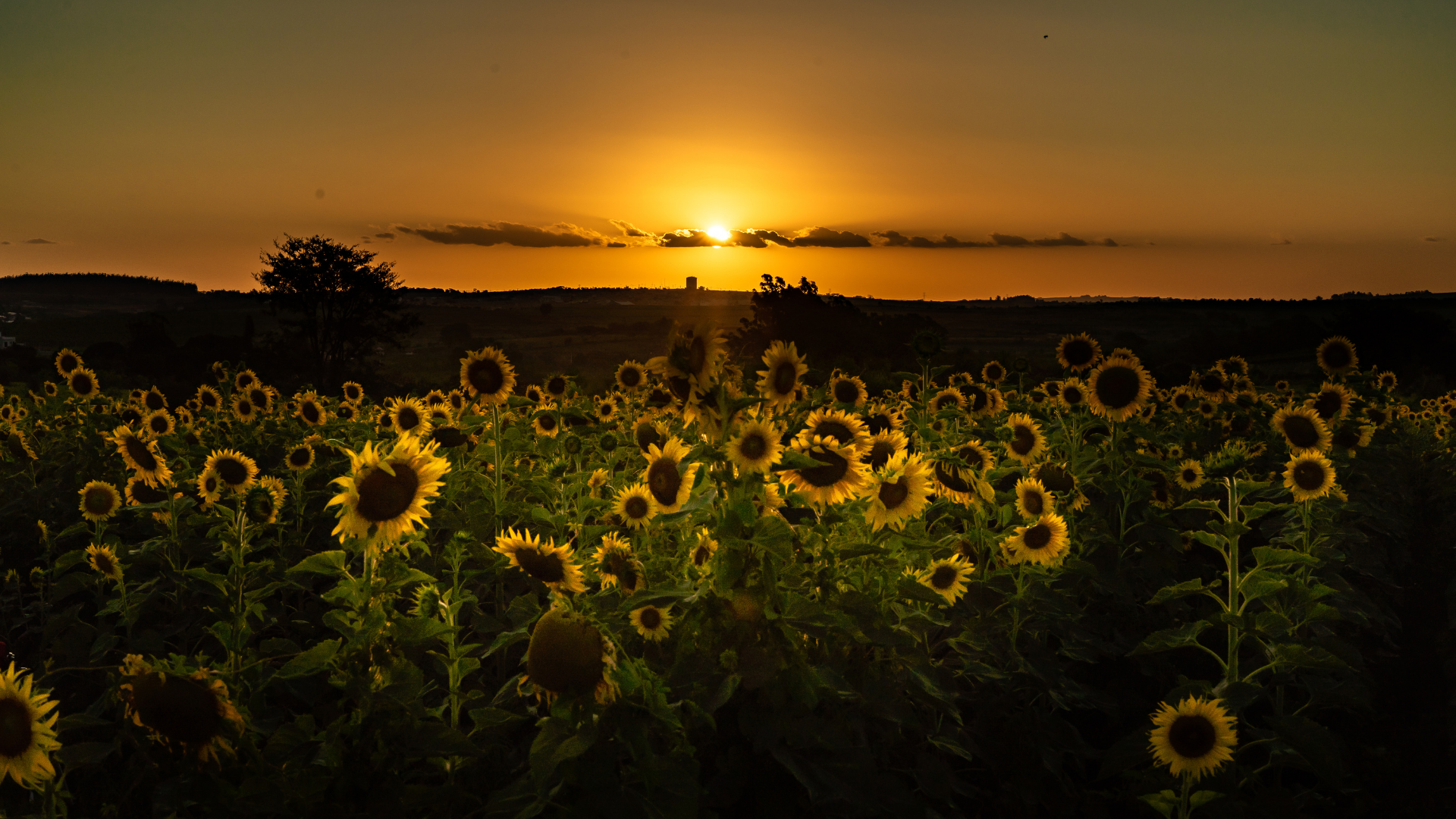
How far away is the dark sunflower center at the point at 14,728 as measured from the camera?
8.21ft

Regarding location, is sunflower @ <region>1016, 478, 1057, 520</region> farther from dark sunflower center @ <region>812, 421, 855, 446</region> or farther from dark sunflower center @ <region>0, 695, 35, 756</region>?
dark sunflower center @ <region>0, 695, 35, 756</region>

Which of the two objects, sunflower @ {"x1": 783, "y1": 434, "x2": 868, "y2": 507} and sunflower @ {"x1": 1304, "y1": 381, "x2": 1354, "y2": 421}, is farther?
sunflower @ {"x1": 1304, "y1": 381, "x2": 1354, "y2": 421}

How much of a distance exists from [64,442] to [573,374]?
19.7 ft

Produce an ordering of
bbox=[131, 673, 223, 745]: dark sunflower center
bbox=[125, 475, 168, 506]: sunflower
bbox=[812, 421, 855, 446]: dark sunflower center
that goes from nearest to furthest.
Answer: bbox=[131, 673, 223, 745]: dark sunflower center, bbox=[812, 421, 855, 446]: dark sunflower center, bbox=[125, 475, 168, 506]: sunflower

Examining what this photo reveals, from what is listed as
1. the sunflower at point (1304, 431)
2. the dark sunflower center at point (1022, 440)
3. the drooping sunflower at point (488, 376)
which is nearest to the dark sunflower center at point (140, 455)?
the drooping sunflower at point (488, 376)

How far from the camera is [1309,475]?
21.5 feet

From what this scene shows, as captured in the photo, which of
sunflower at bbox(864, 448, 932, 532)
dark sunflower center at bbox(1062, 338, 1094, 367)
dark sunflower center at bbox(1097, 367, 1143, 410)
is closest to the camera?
sunflower at bbox(864, 448, 932, 532)

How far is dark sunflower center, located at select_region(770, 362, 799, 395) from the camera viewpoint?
4.23 meters

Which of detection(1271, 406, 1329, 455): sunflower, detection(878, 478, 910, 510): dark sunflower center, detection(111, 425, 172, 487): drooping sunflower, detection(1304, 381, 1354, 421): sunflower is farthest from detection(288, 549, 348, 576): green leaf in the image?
detection(1304, 381, 1354, 421): sunflower

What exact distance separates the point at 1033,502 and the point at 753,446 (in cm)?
275

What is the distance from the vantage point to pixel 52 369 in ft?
78.3

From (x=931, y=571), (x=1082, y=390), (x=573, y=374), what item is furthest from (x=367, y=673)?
(x=573, y=374)

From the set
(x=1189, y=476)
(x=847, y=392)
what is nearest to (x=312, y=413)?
(x=847, y=392)

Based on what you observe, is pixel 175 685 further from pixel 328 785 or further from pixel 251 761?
pixel 328 785
